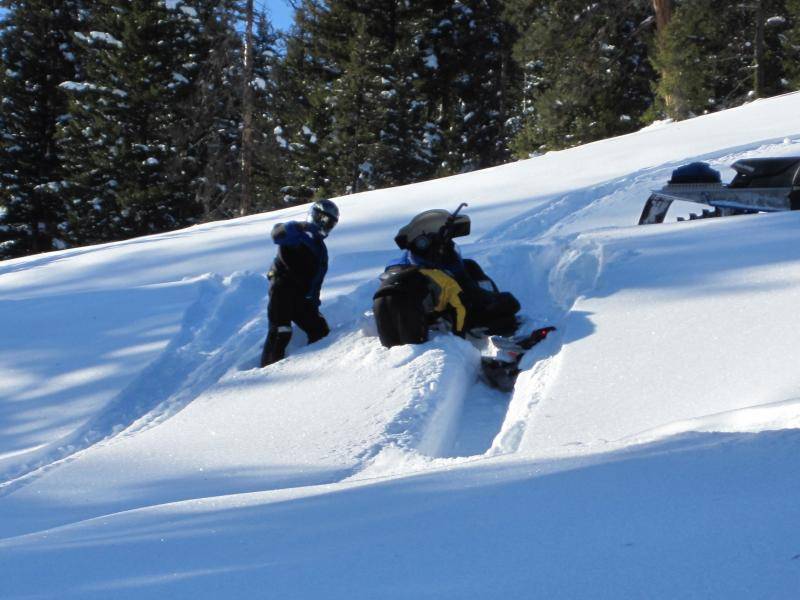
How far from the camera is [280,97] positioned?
24.6m

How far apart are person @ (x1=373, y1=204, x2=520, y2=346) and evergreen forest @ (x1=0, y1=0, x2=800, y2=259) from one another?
13.6 meters

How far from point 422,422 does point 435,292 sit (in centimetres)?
143

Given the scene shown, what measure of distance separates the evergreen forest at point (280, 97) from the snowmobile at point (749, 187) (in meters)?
12.6

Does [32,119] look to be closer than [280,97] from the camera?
No

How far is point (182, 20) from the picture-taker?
23.5 meters

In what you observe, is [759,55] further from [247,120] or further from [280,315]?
[280,315]

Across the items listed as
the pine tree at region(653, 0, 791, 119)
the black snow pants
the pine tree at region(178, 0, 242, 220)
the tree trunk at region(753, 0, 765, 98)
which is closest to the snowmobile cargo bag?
the black snow pants

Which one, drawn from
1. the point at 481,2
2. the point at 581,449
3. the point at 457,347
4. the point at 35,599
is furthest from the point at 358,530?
the point at 481,2

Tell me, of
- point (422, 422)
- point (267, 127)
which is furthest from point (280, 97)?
point (422, 422)

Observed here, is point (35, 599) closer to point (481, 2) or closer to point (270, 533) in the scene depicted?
point (270, 533)

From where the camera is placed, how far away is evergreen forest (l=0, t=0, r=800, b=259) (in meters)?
19.9

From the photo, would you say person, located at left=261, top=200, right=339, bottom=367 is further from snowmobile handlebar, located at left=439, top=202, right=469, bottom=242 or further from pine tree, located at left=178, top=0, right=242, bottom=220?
pine tree, located at left=178, top=0, right=242, bottom=220

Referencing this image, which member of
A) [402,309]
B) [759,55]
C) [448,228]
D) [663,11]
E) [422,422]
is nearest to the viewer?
[422,422]

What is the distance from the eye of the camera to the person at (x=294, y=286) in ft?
20.6
